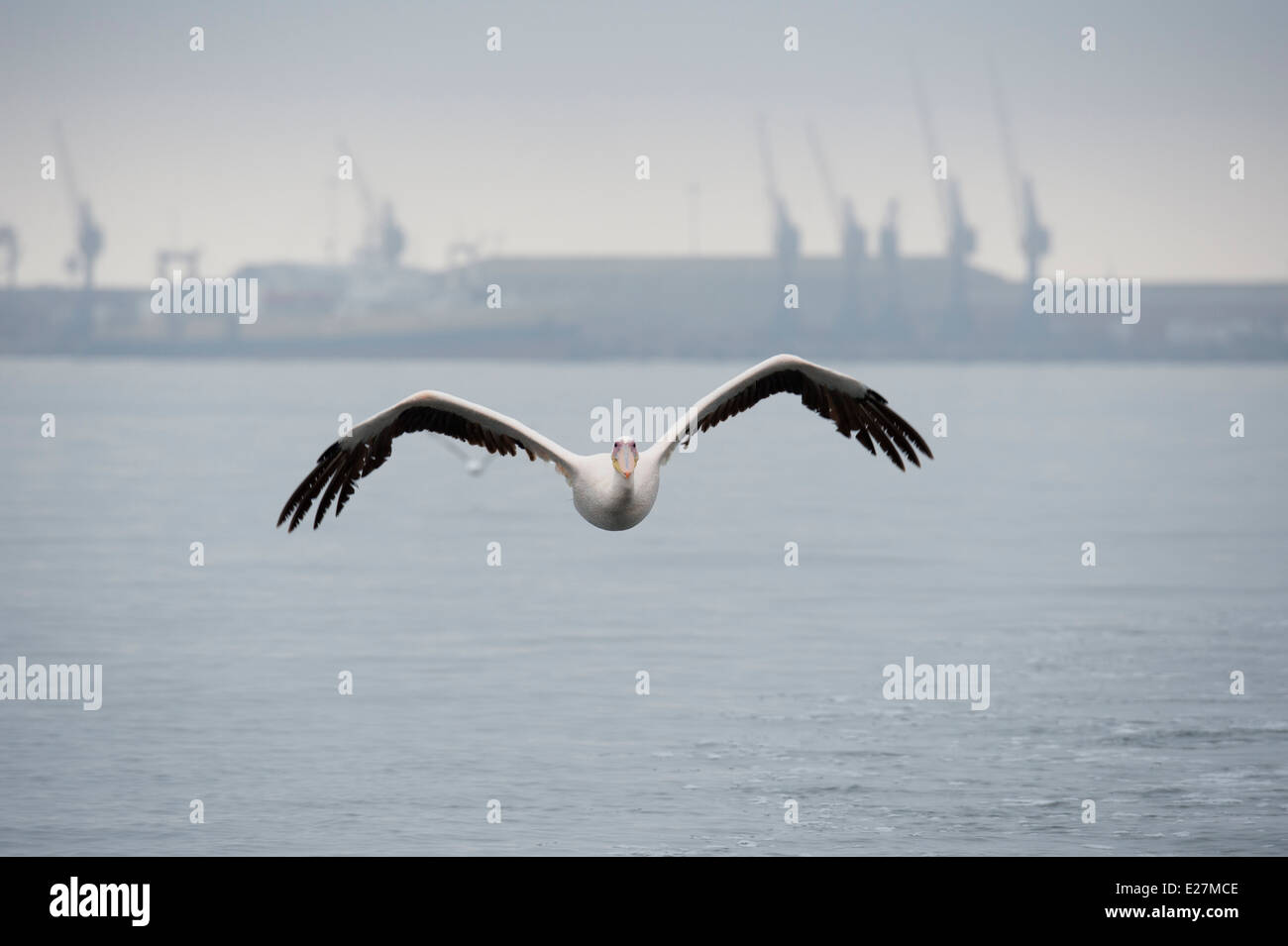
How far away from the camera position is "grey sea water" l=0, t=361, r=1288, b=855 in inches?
1043

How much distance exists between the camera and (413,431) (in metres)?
21.8

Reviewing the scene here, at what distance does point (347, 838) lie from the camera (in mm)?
25734

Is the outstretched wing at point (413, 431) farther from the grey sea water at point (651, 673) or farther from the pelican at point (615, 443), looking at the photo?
the grey sea water at point (651, 673)

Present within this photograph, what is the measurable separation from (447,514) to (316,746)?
35.0 metres

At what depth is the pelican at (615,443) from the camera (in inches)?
795

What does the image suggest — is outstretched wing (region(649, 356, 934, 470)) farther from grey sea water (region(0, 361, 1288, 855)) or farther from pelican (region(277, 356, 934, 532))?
grey sea water (region(0, 361, 1288, 855))

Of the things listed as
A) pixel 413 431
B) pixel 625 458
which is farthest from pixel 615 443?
pixel 413 431

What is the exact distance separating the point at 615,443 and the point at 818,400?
10.0ft

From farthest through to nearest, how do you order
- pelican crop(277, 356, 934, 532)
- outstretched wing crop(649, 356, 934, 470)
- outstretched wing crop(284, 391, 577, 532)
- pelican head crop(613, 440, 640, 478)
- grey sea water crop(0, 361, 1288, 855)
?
grey sea water crop(0, 361, 1288, 855)
outstretched wing crop(649, 356, 934, 470)
outstretched wing crop(284, 391, 577, 532)
pelican crop(277, 356, 934, 532)
pelican head crop(613, 440, 640, 478)

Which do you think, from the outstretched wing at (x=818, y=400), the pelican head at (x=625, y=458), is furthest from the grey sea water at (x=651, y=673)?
the pelican head at (x=625, y=458)

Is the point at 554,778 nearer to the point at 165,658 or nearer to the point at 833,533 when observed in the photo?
the point at 165,658

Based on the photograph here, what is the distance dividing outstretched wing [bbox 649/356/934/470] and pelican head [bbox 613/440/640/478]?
69 cm

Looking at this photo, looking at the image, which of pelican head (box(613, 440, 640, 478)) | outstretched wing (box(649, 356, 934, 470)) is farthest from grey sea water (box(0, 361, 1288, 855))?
pelican head (box(613, 440, 640, 478))
